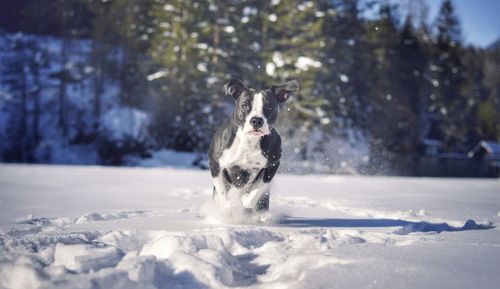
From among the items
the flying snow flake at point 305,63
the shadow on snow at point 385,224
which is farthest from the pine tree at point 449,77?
the shadow on snow at point 385,224

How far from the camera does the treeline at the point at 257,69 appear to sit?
28.2 m

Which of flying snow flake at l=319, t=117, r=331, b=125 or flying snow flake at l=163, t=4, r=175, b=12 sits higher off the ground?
flying snow flake at l=163, t=4, r=175, b=12

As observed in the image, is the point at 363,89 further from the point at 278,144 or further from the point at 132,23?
the point at 278,144

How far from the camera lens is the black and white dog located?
539 cm

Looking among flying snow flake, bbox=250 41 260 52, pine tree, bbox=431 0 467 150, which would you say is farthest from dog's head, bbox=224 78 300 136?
pine tree, bbox=431 0 467 150

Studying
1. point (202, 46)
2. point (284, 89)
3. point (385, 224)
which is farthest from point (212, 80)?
point (385, 224)

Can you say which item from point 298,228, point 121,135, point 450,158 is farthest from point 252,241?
point 450,158

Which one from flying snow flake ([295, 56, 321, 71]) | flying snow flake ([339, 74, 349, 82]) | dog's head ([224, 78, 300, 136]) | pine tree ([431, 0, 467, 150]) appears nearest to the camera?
dog's head ([224, 78, 300, 136])

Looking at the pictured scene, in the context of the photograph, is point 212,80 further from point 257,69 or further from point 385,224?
point 385,224

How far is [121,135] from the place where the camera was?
31141 millimetres

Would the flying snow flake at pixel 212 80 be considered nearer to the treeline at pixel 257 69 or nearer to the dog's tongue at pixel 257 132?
the treeline at pixel 257 69

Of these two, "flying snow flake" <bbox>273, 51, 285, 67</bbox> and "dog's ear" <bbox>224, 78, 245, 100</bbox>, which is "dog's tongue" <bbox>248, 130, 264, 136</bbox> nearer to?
"dog's ear" <bbox>224, 78, 245, 100</bbox>

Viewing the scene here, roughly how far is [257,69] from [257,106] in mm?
22125

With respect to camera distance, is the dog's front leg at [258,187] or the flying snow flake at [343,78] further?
the flying snow flake at [343,78]
